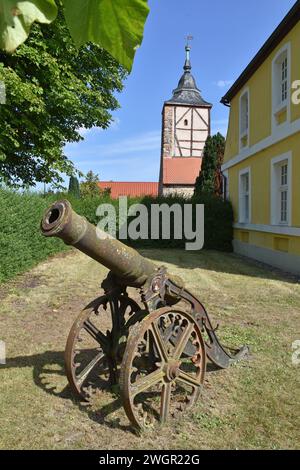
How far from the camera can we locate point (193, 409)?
12.2 ft

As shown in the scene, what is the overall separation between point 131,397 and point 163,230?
15.0m

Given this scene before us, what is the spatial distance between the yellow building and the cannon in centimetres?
718

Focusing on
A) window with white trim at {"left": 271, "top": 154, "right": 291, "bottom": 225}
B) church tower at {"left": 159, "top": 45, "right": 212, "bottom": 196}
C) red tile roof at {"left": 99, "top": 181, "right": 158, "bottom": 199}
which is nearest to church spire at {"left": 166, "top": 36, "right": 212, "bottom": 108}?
church tower at {"left": 159, "top": 45, "right": 212, "bottom": 196}

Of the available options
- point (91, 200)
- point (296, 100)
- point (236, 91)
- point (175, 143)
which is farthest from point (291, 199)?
point (175, 143)

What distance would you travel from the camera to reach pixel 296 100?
10.2 meters

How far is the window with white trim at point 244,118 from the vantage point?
15.0 metres

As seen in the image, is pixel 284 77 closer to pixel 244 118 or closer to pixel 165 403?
pixel 244 118

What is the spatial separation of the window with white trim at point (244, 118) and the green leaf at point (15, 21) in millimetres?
A: 15116

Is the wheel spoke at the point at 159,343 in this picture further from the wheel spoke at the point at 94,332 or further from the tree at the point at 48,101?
the tree at the point at 48,101

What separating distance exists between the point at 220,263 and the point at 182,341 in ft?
32.2

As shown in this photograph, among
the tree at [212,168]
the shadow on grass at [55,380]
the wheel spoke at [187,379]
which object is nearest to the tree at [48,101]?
the shadow on grass at [55,380]

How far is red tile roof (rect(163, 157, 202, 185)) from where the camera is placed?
1516 inches

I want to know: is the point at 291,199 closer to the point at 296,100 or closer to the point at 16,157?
the point at 296,100
